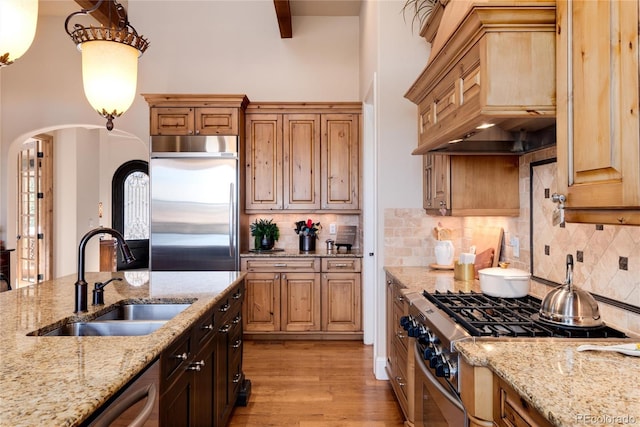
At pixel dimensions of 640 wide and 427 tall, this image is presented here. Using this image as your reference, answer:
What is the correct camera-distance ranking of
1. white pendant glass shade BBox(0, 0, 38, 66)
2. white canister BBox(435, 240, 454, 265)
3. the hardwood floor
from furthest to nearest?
1. white canister BBox(435, 240, 454, 265)
2. the hardwood floor
3. white pendant glass shade BBox(0, 0, 38, 66)

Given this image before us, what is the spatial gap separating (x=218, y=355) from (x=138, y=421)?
1.27 metres

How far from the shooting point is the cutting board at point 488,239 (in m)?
2.90

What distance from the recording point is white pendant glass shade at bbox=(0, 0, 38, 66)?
67.5 inches

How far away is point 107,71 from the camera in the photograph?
7.24 feet

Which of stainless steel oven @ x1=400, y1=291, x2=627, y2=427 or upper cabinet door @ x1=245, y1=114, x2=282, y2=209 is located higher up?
upper cabinet door @ x1=245, y1=114, x2=282, y2=209

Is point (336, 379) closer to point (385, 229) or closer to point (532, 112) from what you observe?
point (385, 229)

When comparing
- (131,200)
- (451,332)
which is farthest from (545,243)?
(131,200)

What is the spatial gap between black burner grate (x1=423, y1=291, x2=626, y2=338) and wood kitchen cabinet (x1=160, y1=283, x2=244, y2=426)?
3.64 ft

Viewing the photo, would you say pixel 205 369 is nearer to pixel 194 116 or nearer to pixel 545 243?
pixel 545 243

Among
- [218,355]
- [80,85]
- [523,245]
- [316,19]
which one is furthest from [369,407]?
[80,85]

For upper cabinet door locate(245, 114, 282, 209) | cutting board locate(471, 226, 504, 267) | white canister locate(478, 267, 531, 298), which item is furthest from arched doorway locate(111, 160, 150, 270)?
white canister locate(478, 267, 531, 298)

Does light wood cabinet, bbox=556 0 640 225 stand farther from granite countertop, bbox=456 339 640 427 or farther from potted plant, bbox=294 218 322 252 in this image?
potted plant, bbox=294 218 322 252

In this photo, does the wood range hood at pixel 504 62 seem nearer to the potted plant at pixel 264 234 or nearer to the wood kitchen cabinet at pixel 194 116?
the wood kitchen cabinet at pixel 194 116

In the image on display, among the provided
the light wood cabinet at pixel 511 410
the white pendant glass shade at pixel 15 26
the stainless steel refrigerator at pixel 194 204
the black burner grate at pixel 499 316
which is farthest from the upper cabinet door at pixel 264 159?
the light wood cabinet at pixel 511 410
